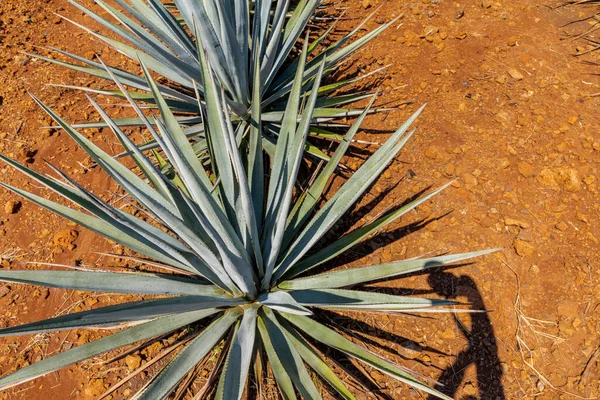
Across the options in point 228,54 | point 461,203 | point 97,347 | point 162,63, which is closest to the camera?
point 97,347

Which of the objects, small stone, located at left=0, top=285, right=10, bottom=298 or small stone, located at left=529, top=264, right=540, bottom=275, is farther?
small stone, located at left=0, top=285, right=10, bottom=298

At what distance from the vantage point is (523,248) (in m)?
2.31

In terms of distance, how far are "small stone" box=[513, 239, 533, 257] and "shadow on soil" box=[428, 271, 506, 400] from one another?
31cm

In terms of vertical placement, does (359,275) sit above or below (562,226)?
above

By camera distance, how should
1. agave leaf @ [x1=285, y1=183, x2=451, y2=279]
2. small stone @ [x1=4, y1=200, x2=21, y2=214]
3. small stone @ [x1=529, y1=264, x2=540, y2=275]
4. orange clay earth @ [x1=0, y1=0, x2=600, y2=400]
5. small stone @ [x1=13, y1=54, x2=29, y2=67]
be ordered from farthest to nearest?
small stone @ [x1=13, y1=54, x2=29, y2=67]
small stone @ [x1=4, y1=200, x2=21, y2=214]
small stone @ [x1=529, y1=264, x2=540, y2=275]
orange clay earth @ [x1=0, y1=0, x2=600, y2=400]
agave leaf @ [x1=285, y1=183, x2=451, y2=279]

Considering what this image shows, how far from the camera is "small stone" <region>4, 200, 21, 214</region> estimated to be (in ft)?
9.26

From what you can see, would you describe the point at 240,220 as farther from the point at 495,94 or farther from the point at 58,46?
the point at 58,46

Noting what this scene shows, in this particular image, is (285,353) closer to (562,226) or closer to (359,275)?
(359,275)

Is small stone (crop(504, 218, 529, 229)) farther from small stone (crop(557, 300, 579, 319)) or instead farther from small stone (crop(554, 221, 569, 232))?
small stone (crop(557, 300, 579, 319))

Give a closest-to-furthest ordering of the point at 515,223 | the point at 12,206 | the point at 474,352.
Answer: the point at 474,352 < the point at 515,223 < the point at 12,206

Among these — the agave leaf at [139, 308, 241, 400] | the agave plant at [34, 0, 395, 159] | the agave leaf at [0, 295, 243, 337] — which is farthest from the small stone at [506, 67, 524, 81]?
the agave leaf at [0, 295, 243, 337]

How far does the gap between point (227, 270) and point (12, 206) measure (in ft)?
6.42

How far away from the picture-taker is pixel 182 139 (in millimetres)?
1973

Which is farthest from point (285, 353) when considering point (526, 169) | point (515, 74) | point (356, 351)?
point (515, 74)
